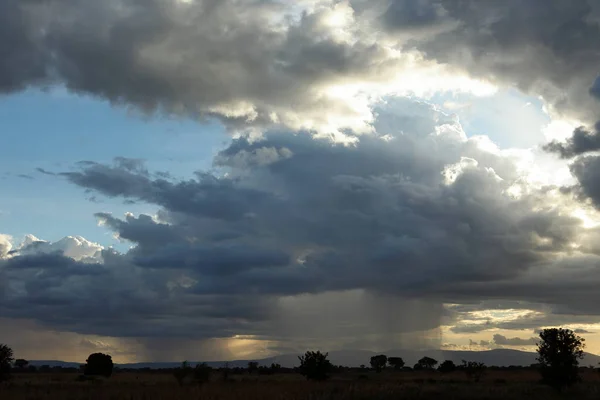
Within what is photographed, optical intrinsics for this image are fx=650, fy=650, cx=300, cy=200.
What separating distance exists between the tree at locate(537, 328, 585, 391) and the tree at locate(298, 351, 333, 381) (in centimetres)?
2570

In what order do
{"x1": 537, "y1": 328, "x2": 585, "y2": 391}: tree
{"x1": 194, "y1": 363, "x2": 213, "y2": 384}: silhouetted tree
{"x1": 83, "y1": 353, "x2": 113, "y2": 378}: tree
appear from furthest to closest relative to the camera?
1. {"x1": 83, "y1": 353, "x2": 113, "y2": 378}: tree
2. {"x1": 194, "y1": 363, "x2": 213, "y2": 384}: silhouetted tree
3. {"x1": 537, "y1": 328, "x2": 585, "y2": 391}: tree

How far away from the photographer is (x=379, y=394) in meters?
44.9

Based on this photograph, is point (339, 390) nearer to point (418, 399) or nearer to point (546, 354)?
point (418, 399)

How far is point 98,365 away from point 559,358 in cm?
8827

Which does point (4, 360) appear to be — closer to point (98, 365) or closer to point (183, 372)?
point (183, 372)

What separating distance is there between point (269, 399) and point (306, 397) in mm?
3013

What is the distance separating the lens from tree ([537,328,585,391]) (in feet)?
216

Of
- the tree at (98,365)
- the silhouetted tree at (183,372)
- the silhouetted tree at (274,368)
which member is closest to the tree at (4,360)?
the silhouetted tree at (183,372)

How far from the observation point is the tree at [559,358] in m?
65.7

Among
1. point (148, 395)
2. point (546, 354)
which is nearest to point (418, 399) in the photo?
point (148, 395)

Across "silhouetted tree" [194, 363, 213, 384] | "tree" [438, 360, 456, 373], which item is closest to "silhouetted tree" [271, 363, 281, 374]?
"tree" [438, 360, 456, 373]

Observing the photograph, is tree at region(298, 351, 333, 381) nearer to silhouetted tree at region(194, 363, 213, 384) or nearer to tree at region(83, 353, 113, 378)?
silhouetted tree at region(194, 363, 213, 384)

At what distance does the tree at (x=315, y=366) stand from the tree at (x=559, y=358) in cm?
2570

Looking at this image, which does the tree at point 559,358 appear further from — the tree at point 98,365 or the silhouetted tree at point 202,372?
the tree at point 98,365
